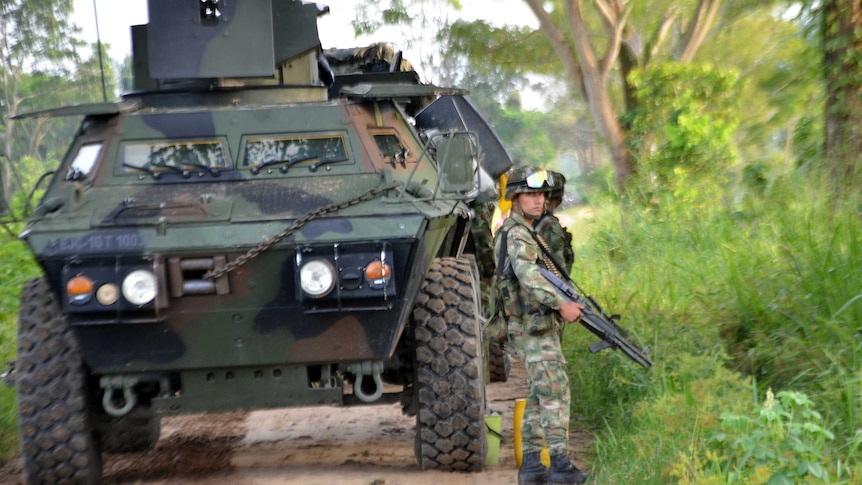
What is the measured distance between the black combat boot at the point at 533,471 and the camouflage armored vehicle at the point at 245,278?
445mm

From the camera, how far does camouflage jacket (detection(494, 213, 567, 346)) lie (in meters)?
5.08

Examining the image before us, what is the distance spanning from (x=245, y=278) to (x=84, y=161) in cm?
133

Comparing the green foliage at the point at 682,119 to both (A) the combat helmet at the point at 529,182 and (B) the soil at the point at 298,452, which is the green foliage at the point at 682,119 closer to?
(B) the soil at the point at 298,452

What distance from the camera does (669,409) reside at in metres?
5.18

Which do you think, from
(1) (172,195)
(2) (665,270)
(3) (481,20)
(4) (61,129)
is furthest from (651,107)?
(4) (61,129)

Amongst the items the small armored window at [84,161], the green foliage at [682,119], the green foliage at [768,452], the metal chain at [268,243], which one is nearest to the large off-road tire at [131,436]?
the small armored window at [84,161]

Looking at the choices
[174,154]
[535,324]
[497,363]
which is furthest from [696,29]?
[535,324]

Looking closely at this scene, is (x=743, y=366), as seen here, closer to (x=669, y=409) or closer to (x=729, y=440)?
(x=669, y=409)

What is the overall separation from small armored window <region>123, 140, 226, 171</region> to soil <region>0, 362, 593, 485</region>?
4.87ft

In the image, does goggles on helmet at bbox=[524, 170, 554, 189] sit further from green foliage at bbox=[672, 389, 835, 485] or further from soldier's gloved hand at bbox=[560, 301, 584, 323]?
green foliage at bbox=[672, 389, 835, 485]

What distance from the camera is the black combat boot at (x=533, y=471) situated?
518 centimetres

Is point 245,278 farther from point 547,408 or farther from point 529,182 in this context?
point 547,408

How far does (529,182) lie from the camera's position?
207 inches

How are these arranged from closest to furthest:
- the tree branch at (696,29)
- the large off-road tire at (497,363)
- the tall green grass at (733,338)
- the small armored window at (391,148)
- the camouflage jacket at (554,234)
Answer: the tall green grass at (733,338)
the small armored window at (391,148)
the camouflage jacket at (554,234)
the large off-road tire at (497,363)
the tree branch at (696,29)
